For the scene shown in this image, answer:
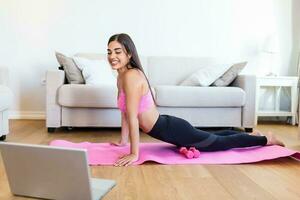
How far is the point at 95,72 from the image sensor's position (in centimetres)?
325

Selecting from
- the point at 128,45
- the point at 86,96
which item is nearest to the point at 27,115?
the point at 86,96

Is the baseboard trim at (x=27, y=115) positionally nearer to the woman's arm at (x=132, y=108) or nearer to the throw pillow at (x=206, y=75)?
the throw pillow at (x=206, y=75)

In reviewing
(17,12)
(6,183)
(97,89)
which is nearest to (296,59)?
(97,89)

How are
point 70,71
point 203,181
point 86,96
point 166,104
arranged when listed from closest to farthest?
point 203,181 < point 86,96 < point 166,104 < point 70,71

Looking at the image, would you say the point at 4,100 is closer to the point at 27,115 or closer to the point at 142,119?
the point at 142,119

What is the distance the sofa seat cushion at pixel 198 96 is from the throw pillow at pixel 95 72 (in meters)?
0.51

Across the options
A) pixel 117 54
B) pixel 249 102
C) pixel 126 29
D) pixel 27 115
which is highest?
pixel 126 29

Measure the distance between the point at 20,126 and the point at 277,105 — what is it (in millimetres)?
2821

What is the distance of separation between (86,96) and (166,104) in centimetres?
70

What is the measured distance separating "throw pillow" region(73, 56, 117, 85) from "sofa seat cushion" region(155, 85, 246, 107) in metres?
0.51

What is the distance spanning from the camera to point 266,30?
4070 mm

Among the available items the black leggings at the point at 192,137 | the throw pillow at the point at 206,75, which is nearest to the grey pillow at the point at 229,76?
the throw pillow at the point at 206,75

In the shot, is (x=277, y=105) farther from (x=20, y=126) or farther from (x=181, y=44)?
(x=20, y=126)

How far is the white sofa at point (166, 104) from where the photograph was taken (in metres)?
2.99
